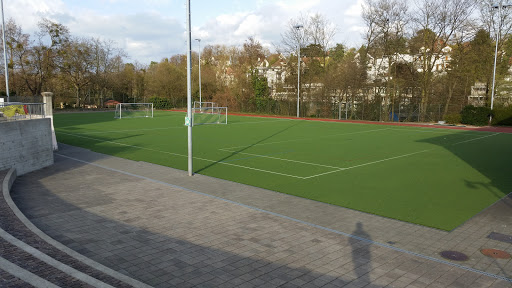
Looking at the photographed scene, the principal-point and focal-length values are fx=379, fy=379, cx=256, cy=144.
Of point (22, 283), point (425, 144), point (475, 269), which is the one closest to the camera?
point (22, 283)

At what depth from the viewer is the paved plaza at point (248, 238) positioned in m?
6.00

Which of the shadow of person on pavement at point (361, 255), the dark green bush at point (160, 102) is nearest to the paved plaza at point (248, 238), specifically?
the shadow of person on pavement at point (361, 255)

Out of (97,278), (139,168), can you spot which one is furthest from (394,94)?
(97,278)

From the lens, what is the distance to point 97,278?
5188 millimetres

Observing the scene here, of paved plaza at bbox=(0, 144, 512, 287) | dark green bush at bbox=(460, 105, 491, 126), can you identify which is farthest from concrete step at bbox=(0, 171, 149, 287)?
dark green bush at bbox=(460, 105, 491, 126)

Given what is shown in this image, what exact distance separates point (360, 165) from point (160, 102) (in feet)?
180

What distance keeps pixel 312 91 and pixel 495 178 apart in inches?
1519

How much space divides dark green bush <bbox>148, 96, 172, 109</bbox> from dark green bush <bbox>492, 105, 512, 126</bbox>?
49.1m

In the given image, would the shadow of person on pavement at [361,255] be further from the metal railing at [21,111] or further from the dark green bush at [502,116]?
the dark green bush at [502,116]

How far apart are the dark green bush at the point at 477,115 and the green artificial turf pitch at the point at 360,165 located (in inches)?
366

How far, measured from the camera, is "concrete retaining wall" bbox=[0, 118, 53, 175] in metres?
12.5

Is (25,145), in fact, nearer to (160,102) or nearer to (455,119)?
(455,119)

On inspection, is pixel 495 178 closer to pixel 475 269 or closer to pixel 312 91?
pixel 475 269

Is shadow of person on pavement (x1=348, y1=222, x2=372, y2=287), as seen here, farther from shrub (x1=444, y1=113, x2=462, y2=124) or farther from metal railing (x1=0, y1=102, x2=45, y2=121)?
shrub (x1=444, y1=113, x2=462, y2=124)
